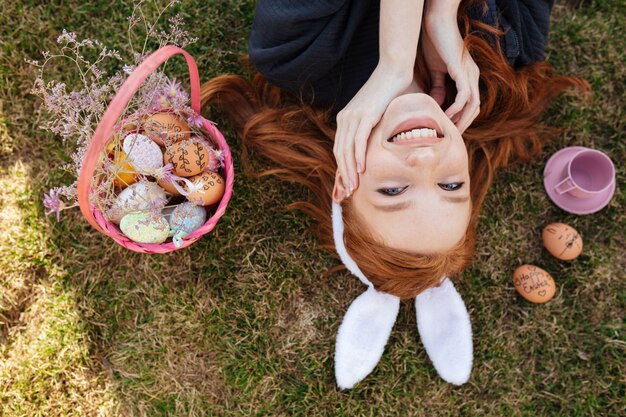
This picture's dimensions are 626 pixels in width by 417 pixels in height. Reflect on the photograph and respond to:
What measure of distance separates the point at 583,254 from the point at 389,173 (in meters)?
1.35

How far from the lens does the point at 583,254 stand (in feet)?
7.84

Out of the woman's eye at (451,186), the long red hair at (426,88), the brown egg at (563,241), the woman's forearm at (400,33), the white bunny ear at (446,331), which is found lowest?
the white bunny ear at (446,331)

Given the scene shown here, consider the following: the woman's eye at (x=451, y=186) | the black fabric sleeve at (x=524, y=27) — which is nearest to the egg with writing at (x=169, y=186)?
the woman's eye at (x=451, y=186)

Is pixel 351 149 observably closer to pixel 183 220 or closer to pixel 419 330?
pixel 183 220

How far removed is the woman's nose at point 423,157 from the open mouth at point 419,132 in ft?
0.09

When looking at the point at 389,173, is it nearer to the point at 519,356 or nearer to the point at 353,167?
the point at 353,167

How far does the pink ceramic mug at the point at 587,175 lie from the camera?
7.38ft

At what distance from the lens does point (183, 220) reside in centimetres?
170

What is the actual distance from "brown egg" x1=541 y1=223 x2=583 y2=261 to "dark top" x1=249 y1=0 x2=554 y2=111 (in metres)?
0.75

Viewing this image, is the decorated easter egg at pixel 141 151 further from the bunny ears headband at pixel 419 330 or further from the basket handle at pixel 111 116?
the bunny ears headband at pixel 419 330

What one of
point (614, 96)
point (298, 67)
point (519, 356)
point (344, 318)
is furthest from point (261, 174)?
point (614, 96)

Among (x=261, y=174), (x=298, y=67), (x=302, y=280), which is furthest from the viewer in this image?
(x=302, y=280)

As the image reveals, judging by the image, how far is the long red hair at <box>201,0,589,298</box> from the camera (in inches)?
72.9

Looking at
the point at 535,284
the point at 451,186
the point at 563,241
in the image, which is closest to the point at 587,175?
the point at 563,241
